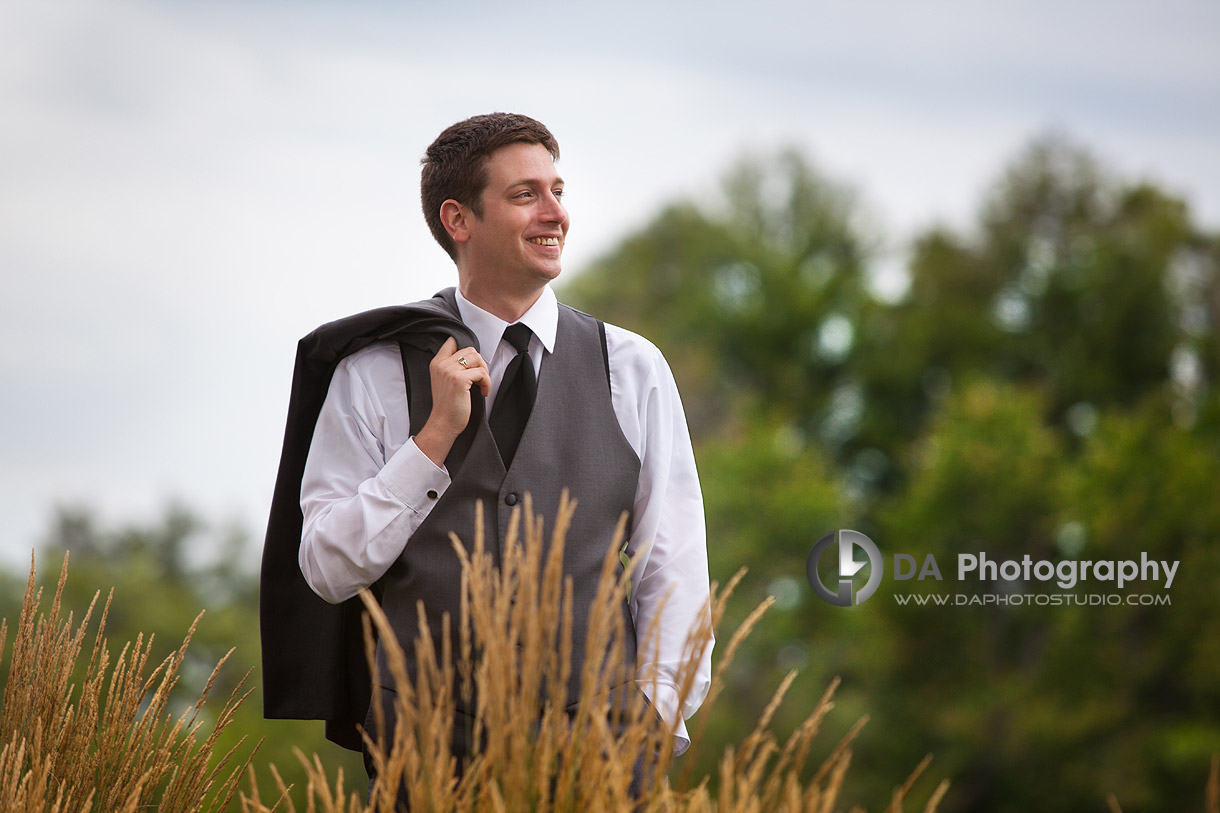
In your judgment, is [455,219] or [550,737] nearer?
[550,737]

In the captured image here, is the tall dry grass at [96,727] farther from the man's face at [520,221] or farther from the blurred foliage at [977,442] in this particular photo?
the blurred foliage at [977,442]

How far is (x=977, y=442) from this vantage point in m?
21.8

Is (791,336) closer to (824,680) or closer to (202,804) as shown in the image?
(824,680)

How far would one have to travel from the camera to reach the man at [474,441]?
77.6 inches

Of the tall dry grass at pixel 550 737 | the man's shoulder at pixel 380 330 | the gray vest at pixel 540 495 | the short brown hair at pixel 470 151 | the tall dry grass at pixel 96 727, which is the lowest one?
the tall dry grass at pixel 96 727

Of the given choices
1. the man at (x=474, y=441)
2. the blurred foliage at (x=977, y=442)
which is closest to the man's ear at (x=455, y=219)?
the man at (x=474, y=441)

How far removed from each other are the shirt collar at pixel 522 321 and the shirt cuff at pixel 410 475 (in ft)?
1.04

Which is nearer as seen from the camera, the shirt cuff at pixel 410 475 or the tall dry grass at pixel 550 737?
the tall dry grass at pixel 550 737

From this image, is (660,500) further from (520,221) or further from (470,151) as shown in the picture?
(470,151)

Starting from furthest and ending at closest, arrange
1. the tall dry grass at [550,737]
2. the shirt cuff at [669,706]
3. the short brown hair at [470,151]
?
the short brown hair at [470,151]
the shirt cuff at [669,706]
the tall dry grass at [550,737]

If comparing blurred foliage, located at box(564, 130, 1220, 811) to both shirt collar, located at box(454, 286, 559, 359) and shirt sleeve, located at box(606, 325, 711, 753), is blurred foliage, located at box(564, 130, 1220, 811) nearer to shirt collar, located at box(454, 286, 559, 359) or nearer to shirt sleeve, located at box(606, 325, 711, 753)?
shirt sleeve, located at box(606, 325, 711, 753)

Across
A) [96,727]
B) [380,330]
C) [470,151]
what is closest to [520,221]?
[470,151]

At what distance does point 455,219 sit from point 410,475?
516mm

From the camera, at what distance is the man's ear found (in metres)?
2.22
